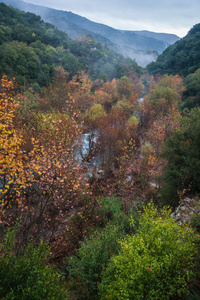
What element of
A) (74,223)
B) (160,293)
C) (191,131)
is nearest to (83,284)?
(160,293)

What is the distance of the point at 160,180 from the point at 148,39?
652 feet

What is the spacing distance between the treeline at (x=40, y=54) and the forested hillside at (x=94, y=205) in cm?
236

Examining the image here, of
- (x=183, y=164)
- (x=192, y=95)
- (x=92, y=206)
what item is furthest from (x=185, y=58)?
(x=92, y=206)

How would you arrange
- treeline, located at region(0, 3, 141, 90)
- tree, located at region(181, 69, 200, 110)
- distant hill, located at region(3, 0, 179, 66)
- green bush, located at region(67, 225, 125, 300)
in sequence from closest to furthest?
green bush, located at region(67, 225, 125, 300) < tree, located at region(181, 69, 200, 110) < treeline, located at region(0, 3, 141, 90) < distant hill, located at region(3, 0, 179, 66)

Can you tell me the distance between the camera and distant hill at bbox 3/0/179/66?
10256 centimetres

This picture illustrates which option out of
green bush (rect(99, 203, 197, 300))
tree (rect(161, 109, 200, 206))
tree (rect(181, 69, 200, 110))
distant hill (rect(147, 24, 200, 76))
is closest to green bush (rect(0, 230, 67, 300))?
green bush (rect(99, 203, 197, 300))

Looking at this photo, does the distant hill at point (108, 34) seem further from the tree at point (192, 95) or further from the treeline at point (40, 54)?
the tree at point (192, 95)

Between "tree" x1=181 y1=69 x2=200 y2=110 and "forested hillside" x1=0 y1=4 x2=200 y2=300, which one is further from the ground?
"tree" x1=181 y1=69 x2=200 y2=110

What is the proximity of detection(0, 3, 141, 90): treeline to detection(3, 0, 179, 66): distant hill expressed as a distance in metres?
25.7

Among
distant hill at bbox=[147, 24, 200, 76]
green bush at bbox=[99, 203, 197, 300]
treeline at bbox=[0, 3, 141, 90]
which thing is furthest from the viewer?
distant hill at bbox=[147, 24, 200, 76]

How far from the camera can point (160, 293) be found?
4.41 meters

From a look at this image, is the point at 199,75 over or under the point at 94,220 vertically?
over

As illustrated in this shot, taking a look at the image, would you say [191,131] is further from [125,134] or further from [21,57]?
[21,57]

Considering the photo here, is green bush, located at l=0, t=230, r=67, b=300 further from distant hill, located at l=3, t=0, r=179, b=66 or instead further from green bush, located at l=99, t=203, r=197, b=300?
distant hill, located at l=3, t=0, r=179, b=66
